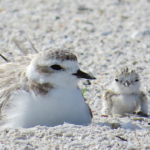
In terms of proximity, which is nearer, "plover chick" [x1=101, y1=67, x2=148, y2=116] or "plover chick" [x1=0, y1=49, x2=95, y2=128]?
"plover chick" [x1=0, y1=49, x2=95, y2=128]

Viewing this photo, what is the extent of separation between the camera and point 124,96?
541 cm

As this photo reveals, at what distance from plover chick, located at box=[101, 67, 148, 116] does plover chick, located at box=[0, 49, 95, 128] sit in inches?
43.5

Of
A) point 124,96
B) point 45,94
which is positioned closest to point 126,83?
point 124,96

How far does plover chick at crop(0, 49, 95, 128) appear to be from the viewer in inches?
164

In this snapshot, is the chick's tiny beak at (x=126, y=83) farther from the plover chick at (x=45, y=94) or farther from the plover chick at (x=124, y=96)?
the plover chick at (x=45, y=94)

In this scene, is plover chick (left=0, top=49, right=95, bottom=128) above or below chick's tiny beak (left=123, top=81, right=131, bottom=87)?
below

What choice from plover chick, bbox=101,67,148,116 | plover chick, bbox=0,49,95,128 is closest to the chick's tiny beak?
plover chick, bbox=101,67,148,116

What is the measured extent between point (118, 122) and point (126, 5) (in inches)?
246

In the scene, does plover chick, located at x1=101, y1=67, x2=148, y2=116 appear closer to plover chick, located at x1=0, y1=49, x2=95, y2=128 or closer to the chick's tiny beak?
the chick's tiny beak

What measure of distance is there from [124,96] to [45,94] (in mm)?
1625

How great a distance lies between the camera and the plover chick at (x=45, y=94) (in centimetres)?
416

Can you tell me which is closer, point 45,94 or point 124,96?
point 45,94

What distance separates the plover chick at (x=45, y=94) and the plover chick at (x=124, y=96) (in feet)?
3.63

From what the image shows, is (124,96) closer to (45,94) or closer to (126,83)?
(126,83)
